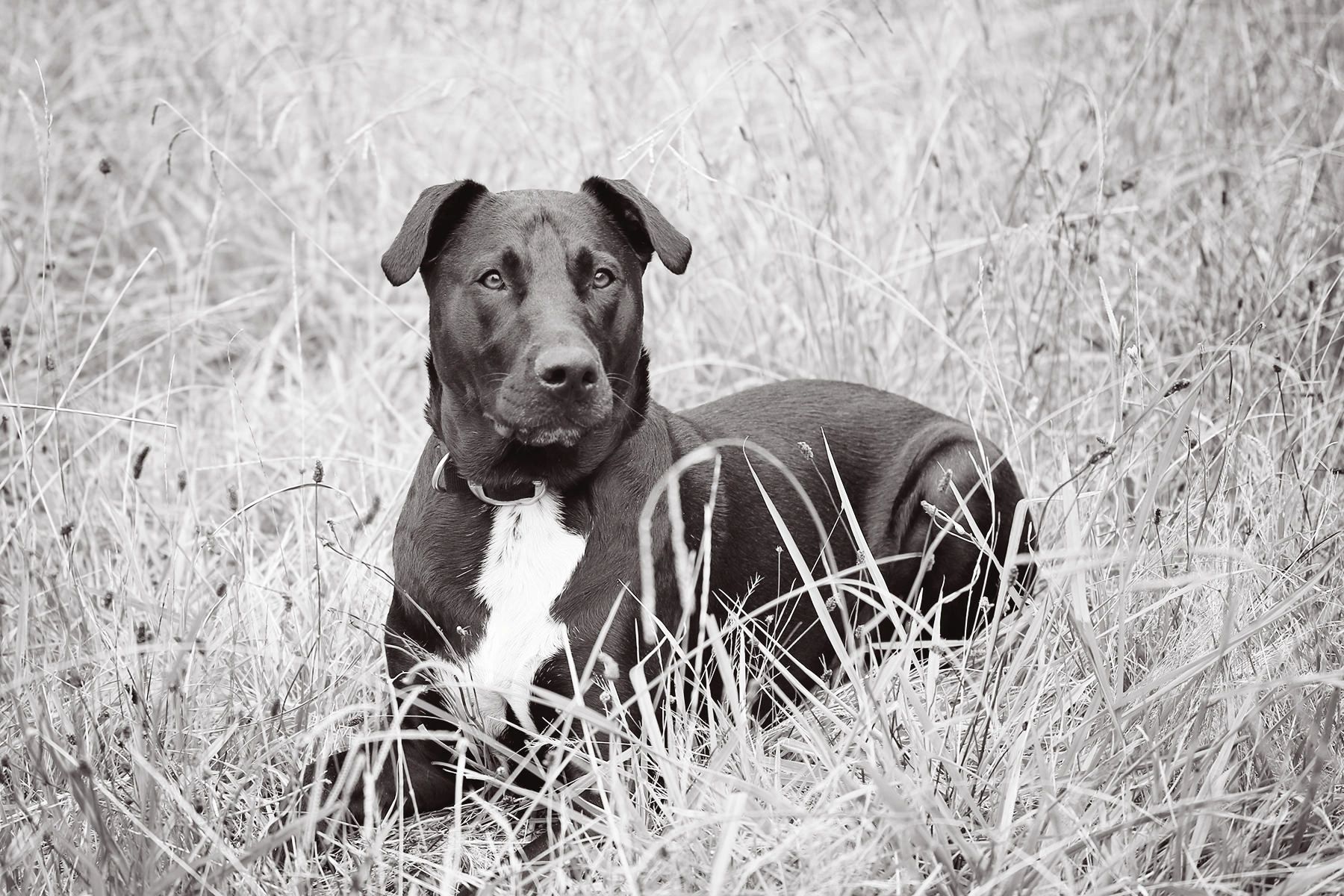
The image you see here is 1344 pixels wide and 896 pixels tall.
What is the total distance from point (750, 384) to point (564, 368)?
227 cm

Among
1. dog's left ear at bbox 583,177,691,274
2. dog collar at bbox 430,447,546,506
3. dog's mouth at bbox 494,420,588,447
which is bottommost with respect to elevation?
dog collar at bbox 430,447,546,506

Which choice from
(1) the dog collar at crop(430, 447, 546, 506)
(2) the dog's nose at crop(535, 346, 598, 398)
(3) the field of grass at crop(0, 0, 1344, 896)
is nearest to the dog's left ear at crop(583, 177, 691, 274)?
(3) the field of grass at crop(0, 0, 1344, 896)

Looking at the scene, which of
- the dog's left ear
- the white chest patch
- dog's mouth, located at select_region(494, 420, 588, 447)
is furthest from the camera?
the dog's left ear

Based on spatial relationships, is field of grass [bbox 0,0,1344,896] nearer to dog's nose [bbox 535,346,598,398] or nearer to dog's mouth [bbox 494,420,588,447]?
dog's mouth [bbox 494,420,588,447]

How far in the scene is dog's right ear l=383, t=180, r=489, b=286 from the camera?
9.58 ft

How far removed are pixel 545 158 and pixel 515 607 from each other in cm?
237

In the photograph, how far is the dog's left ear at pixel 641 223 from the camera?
3.08 meters

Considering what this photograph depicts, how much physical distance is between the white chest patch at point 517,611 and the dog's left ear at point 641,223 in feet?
2.33

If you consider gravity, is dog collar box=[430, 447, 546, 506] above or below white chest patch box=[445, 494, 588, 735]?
above

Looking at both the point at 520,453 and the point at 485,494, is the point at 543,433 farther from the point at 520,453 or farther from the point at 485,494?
the point at 485,494

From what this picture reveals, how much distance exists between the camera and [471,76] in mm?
4730

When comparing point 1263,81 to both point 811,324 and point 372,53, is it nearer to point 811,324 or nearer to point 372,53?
point 811,324

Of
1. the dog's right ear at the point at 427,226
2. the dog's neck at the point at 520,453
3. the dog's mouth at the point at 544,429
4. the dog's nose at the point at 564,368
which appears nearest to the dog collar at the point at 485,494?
the dog's neck at the point at 520,453

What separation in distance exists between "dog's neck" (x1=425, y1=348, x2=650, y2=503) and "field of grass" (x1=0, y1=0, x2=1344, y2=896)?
1.35 ft
